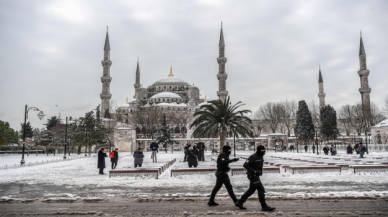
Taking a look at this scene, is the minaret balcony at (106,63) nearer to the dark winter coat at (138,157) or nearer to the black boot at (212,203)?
the dark winter coat at (138,157)

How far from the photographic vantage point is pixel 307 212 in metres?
5.05

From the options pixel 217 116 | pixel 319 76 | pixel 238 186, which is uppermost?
pixel 319 76

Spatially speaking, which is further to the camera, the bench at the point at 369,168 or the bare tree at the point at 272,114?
the bare tree at the point at 272,114

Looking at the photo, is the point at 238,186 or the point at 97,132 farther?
the point at 97,132

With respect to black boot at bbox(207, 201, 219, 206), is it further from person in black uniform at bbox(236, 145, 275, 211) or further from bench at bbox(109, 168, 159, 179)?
bench at bbox(109, 168, 159, 179)

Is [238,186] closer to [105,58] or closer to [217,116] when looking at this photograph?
→ [217,116]

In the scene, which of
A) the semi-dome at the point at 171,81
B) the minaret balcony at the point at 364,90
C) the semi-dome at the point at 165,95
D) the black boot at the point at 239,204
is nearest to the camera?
the black boot at the point at 239,204

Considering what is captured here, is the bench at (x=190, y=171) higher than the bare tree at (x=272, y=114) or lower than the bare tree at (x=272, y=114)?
lower

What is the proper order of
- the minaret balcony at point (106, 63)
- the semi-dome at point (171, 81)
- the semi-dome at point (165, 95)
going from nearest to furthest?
the minaret balcony at point (106, 63) < the semi-dome at point (165, 95) < the semi-dome at point (171, 81)

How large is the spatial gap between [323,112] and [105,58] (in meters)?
37.9

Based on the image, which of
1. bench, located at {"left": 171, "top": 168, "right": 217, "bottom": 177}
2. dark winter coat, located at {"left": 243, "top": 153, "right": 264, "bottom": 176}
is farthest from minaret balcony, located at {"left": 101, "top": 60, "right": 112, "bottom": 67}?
dark winter coat, located at {"left": 243, "top": 153, "right": 264, "bottom": 176}

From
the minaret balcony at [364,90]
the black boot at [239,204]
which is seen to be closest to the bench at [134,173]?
the black boot at [239,204]

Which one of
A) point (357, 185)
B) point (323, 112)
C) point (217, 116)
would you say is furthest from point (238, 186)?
point (323, 112)

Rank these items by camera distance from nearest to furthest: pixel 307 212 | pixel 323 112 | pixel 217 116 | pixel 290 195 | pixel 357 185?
pixel 307 212 < pixel 290 195 < pixel 357 185 < pixel 217 116 < pixel 323 112
